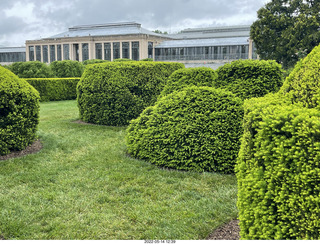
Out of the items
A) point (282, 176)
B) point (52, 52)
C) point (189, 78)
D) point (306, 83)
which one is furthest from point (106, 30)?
point (282, 176)

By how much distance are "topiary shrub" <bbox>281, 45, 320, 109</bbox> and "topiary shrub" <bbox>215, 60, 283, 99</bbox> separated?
3.09 m

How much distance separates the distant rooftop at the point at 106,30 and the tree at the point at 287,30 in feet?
94.4

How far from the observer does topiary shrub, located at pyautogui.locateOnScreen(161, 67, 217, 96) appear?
739 cm

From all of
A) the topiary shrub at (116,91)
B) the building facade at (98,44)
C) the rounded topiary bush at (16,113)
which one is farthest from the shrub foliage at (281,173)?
the building facade at (98,44)

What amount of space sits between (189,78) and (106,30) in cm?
5865

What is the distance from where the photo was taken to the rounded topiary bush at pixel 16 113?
6273 millimetres

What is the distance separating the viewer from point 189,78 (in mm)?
7523

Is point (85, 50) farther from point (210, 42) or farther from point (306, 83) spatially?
point (306, 83)

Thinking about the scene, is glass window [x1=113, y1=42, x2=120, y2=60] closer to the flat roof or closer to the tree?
the flat roof

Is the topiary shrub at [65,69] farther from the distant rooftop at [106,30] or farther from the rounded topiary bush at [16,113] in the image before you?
the distant rooftop at [106,30]

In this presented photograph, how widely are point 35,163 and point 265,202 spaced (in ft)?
16.1
